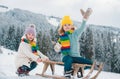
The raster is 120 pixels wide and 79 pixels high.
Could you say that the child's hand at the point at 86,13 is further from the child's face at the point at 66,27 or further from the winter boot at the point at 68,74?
the winter boot at the point at 68,74

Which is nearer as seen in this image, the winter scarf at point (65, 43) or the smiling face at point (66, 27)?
the winter scarf at point (65, 43)

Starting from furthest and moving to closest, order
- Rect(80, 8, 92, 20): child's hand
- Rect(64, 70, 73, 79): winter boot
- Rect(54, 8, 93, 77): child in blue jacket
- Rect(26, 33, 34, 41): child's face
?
Rect(26, 33, 34, 41): child's face → Rect(80, 8, 92, 20): child's hand → Rect(54, 8, 93, 77): child in blue jacket → Rect(64, 70, 73, 79): winter boot

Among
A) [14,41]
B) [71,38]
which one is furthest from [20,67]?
[14,41]

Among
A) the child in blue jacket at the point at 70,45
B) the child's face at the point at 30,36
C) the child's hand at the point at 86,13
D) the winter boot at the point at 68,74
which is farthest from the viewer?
the child's face at the point at 30,36

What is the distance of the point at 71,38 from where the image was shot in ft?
19.5

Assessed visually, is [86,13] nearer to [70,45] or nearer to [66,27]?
[66,27]

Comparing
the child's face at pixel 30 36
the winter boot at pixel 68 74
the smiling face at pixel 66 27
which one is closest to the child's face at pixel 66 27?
the smiling face at pixel 66 27

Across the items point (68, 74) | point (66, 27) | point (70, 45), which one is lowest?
point (68, 74)

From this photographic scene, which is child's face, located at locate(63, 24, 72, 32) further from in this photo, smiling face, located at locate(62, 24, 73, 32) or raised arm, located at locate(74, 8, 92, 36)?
raised arm, located at locate(74, 8, 92, 36)

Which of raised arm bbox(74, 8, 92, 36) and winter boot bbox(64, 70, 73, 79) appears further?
raised arm bbox(74, 8, 92, 36)

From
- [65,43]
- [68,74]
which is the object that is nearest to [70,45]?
[65,43]

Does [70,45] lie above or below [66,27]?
below

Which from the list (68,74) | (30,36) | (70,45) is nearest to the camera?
(68,74)

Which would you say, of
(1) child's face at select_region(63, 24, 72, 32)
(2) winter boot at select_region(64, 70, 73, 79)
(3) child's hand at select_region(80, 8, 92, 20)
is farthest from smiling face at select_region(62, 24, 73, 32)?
(2) winter boot at select_region(64, 70, 73, 79)
